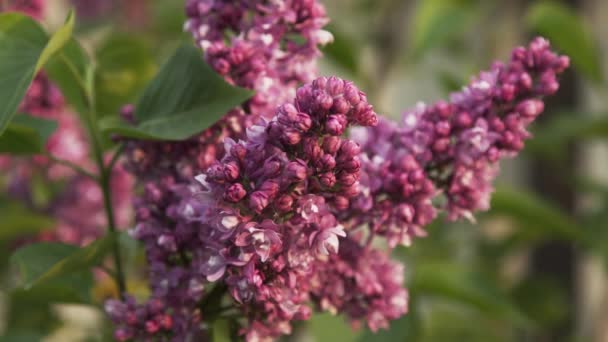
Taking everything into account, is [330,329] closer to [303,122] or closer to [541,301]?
[303,122]

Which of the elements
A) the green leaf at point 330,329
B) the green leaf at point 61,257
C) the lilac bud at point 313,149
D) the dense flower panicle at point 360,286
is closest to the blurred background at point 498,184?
the green leaf at point 330,329

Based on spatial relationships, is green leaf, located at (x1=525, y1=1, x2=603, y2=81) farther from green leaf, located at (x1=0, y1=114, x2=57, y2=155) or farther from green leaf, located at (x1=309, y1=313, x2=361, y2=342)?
green leaf, located at (x1=0, y1=114, x2=57, y2=155)

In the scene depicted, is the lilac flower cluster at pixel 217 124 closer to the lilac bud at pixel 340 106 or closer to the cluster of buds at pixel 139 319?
the cluster of buds at pixel 139 319

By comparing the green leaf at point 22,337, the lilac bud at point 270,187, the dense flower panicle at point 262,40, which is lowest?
the green leaf at point 22,337

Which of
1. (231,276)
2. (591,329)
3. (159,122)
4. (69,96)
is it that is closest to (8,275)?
(69,96)

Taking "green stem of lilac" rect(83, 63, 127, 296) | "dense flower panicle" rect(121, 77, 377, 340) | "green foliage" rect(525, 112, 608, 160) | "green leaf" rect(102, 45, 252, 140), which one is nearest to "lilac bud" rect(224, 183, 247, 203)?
"dense flower panicle" rect(121, 77, 377, 340)

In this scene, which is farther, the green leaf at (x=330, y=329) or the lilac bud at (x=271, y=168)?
the green leaf at (x=330, y=329)

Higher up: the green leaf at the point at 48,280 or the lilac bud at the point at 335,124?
the lilac bud at the point at 335,124
